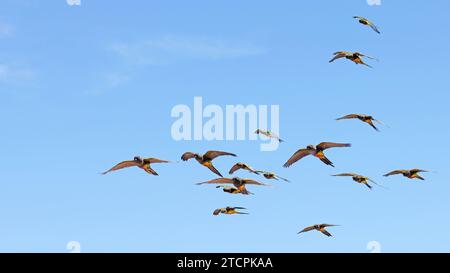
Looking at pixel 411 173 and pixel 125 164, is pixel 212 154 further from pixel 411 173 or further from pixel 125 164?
pixel 411 173

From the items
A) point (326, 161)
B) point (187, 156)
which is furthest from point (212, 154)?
point (326, 161)

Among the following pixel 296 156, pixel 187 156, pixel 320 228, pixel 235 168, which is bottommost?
pixel 320 228

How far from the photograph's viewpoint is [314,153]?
191ft

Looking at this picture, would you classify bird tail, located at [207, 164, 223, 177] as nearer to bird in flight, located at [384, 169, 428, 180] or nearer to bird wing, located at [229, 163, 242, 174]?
bird wing, located at [229, 163, 242, 174]

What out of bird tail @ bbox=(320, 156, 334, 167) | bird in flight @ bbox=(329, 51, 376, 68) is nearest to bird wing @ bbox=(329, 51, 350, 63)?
bird in flight @ bbox=(329, 51, 376, 68)

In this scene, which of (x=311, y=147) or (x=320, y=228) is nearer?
(x=311, y=147)

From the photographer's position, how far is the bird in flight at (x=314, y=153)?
56.9 m

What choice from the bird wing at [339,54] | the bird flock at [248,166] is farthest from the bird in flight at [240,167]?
the bird wing at [339,54]

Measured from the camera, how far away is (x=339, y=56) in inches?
2542

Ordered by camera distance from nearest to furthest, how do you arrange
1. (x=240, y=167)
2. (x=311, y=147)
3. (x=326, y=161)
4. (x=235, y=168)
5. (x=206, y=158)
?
(x=206, y=158) → (x=326, y=161) → (x=311, y=147) → (x=240, y=167) → (x=235, y=168)

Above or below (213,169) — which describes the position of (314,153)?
above

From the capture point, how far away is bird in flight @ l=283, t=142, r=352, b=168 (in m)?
56.9
